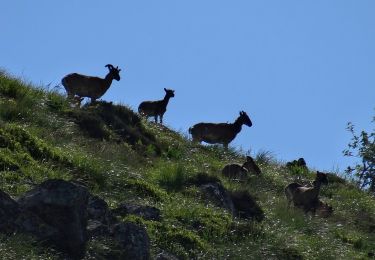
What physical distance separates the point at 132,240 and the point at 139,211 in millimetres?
2062

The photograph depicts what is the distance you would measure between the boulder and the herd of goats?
8.70 meters

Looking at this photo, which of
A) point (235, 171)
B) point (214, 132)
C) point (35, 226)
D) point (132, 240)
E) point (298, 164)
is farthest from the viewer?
point (214, 132)

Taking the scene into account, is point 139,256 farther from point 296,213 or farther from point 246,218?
point 296,213

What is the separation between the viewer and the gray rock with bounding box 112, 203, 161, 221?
15.6m

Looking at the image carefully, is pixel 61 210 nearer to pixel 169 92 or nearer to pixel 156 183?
pixel 156 183

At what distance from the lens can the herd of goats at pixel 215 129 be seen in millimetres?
21719

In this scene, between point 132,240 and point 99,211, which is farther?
point 99,211

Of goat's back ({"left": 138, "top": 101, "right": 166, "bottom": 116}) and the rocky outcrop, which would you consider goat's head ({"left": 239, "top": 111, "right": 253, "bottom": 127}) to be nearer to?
goat's back ({"left": 138, "top": 101, "right": 166, "bottom": 116})

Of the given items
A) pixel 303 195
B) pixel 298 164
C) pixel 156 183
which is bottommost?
pixel 156 183

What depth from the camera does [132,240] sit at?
13.7 m

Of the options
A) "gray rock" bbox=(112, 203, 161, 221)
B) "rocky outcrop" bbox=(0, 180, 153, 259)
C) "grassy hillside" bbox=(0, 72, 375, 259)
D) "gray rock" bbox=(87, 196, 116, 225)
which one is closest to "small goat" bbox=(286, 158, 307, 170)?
"grassy hillside" bbox=(0, 72, 375, 259)

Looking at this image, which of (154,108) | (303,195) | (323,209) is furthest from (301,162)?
(323,209)

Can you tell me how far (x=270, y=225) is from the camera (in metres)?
18.1

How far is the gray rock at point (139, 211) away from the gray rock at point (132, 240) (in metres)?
1.58
